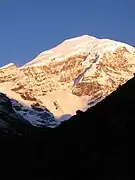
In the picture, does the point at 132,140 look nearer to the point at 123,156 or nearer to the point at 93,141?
the point at 123,156

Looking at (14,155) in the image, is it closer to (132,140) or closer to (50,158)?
(50,158)

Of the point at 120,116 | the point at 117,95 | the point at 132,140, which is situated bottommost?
the point at 132,140

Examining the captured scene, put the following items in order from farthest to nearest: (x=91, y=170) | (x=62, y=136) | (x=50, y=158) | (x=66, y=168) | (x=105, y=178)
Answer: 1. (x=62, y=136)
2. (x=50, y=158)
3. (x=66, y=168)
4. (x=91, y=170)
5. (x=105, y=178)

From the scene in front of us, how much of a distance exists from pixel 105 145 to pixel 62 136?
1919cm

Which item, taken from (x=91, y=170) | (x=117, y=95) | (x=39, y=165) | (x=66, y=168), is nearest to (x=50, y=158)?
(x=39, y=165)

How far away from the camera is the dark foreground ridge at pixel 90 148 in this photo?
83.4 m

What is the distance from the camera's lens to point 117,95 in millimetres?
118688

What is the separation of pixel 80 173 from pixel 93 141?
329 inches

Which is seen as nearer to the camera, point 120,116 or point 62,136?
point 120,116

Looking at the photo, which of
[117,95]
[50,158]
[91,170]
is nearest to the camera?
[91,170]

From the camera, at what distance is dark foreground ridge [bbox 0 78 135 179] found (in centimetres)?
8338

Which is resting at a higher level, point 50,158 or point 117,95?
point 117,95

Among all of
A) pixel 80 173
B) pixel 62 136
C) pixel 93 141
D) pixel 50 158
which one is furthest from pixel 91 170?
pixel 62 136

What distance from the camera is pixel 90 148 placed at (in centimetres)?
9219
